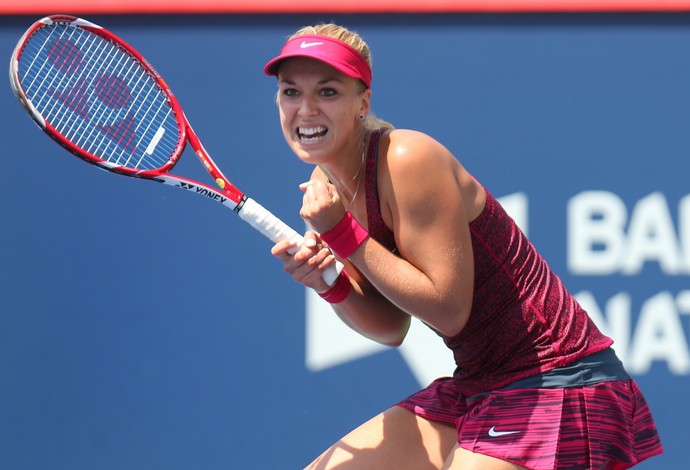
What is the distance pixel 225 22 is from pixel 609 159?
4.09ft

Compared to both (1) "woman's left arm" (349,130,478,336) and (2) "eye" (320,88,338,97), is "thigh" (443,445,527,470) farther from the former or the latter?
(2) "eye" (320,88,338,97)

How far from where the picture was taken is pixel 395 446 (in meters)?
2.62

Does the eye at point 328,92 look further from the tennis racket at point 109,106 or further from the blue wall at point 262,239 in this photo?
the blue wall at point 262,239

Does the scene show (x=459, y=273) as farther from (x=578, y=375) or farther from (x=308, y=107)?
(x=308, y=107)

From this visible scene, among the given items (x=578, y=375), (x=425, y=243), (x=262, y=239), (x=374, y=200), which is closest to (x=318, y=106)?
(x=374, y=200)

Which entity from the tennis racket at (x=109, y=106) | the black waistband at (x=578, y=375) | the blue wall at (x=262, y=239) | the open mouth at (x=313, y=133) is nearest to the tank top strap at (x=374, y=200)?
the open mouth at (x=313, y=133)

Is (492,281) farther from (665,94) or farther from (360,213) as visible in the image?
(665,94)

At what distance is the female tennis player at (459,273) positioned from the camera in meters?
2.27

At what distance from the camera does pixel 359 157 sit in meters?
2.47

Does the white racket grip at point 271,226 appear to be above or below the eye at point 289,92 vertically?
below

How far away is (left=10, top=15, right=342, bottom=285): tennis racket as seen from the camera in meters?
2.60

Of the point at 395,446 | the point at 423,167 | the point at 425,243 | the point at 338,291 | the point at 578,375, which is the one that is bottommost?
the point at 395,446

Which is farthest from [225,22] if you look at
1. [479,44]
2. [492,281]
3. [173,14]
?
[492,281]

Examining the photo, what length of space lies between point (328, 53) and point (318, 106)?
0.12 m
